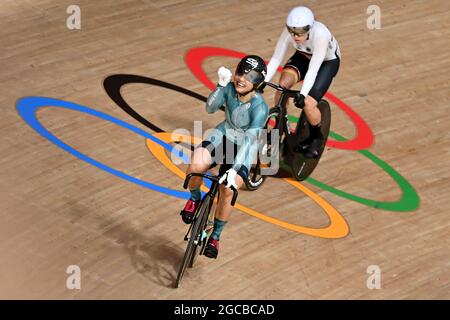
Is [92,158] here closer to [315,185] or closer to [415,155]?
[315,185]

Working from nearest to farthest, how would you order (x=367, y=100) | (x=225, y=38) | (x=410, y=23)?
1. (x=367, y=100)
2. (x=225, y=38)
3. (x=410, y=23)

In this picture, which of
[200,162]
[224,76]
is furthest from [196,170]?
[224,76]

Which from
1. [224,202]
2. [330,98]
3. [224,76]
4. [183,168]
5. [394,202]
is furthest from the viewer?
[330,98]

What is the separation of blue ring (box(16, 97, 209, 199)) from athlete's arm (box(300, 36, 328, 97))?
1463mm

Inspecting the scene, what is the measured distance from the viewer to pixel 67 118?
8914 mm

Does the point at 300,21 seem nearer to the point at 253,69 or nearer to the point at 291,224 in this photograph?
the point at 253,69

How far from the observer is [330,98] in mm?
9859

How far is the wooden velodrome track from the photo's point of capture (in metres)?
7.02

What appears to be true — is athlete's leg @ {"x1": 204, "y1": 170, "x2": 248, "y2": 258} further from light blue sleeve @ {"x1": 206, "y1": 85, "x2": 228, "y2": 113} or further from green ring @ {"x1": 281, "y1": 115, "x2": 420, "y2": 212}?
green ring @ {"x1": 281, "y1": 115, "x2": 420, "y2": 212}

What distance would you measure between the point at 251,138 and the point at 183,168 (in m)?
1.94
